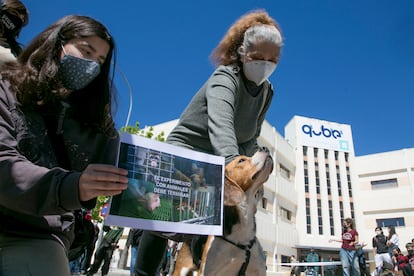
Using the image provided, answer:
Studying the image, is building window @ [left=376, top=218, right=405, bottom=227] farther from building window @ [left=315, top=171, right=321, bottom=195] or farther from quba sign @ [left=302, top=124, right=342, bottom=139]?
quba sign @ [left=302, top=124, right=342, bottom=139]

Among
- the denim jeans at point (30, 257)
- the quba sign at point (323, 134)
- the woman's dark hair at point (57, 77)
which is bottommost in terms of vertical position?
the denim jeans at point (30, 257)

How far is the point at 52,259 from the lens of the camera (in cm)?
132

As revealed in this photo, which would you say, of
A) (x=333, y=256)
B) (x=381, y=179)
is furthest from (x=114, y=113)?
(x=381, y=179)

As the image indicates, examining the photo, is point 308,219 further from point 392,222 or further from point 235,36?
point 235,36

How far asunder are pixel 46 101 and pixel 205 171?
0.83 meters

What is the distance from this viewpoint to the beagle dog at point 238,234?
1.92m

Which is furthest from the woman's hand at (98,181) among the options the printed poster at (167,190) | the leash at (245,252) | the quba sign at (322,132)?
the quba sign at (322,132)

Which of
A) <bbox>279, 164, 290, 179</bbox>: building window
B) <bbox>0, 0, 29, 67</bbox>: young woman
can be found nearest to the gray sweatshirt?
<bbox>0, 0, 29, 67</bbox>: young woman

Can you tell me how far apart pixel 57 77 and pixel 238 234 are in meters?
1.36

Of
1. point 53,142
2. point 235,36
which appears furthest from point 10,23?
point 235,36

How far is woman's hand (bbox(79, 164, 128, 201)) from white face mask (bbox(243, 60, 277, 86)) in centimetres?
155

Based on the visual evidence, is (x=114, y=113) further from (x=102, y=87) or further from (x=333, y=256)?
(x=333, y=256)

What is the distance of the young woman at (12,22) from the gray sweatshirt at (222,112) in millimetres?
1323

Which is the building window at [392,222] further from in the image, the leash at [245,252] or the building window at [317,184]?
the leash at [245,252]
